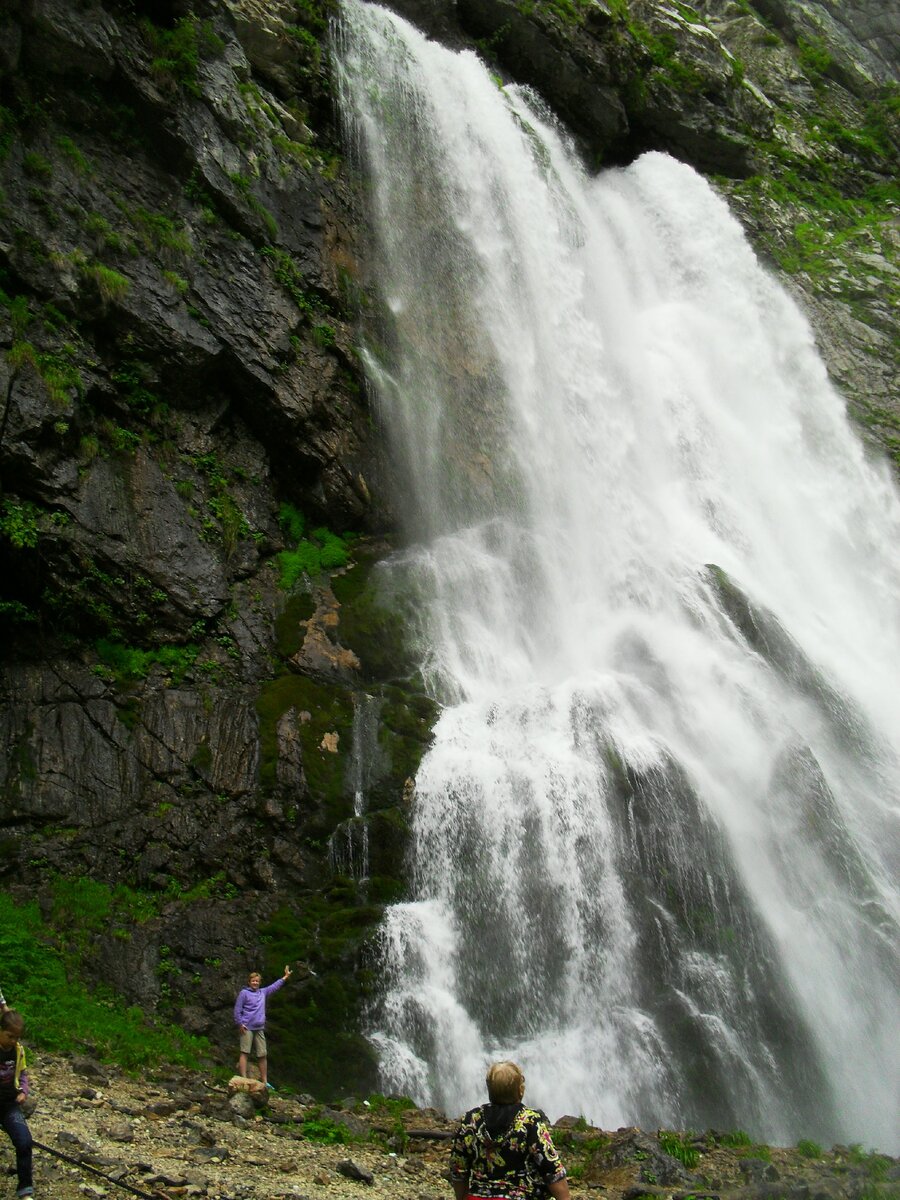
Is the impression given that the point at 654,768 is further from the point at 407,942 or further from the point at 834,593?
the point at 834,593

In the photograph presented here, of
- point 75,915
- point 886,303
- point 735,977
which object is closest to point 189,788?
point 75,915

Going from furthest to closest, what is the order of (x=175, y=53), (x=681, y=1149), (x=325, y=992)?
(x=175, y=53)
(x=325, y=992)
(x=681, y=1149)

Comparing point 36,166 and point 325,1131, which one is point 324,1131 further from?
point 36,166

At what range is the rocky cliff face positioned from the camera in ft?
34.2

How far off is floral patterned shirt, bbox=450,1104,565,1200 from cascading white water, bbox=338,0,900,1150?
21.8ft

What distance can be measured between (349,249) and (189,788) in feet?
38.4

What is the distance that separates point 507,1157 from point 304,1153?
4.20 meters

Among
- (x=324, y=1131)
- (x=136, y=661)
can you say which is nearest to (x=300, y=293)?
(x=136, y=661)

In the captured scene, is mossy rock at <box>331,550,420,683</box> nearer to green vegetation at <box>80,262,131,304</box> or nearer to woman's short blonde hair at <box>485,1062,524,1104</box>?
green vegetation at <box>80,262,131,304</box>

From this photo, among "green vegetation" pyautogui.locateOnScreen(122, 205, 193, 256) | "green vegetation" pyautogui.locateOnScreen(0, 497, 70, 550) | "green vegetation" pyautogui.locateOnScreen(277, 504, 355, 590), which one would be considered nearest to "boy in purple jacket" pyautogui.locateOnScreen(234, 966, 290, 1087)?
"green vegetation" pyautogui.locateOnScreen(0, 497, 70, 550)

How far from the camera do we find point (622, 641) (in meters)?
15.6

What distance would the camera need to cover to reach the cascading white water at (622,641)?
10.4 metres

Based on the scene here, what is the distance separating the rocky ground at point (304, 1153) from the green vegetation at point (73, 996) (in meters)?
0.43

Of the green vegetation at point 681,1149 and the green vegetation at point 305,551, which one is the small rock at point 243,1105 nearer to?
the green vegetation at point 681,1149
